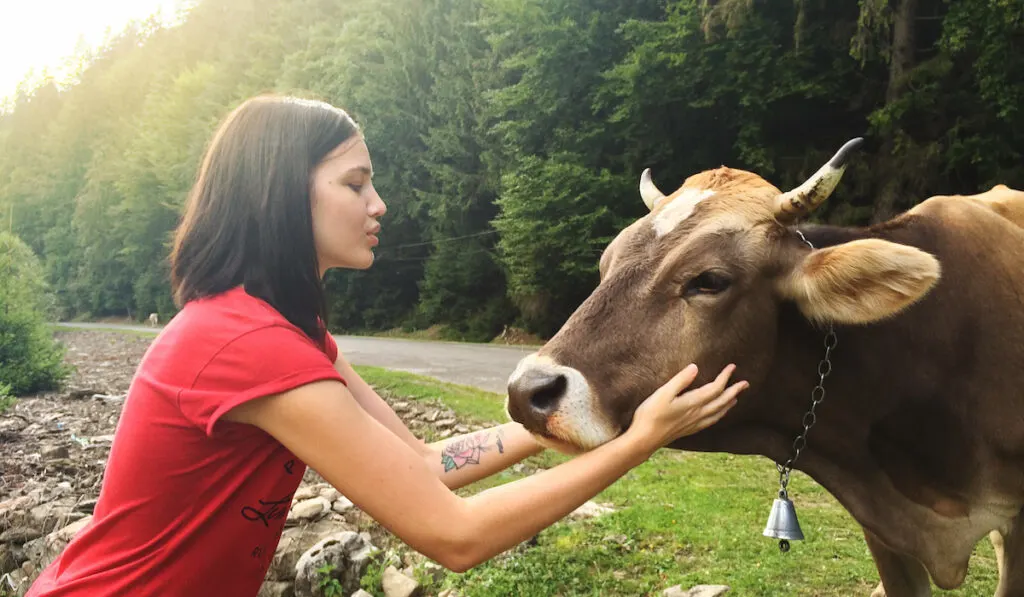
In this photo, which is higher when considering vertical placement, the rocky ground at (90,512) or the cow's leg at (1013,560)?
the cow's leg at (1013,560)

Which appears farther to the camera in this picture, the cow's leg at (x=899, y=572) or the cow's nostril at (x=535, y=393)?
the cow's leg at (x=899, y=572)

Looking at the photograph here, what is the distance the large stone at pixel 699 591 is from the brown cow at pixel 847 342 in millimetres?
1188

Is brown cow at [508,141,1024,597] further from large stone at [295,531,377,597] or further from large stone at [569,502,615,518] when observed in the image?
large stone at [295,531,377,597]

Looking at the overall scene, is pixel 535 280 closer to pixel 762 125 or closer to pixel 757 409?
pixel 762 125

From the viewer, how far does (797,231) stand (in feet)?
8.55

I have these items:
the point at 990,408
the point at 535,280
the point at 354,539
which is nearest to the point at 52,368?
the point at 535,280

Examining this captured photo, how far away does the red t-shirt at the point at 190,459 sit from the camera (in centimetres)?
173

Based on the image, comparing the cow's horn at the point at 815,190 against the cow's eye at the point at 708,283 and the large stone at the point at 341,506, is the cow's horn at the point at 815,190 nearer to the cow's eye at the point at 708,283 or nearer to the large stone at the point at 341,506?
the cow's eye at the point at 708,283

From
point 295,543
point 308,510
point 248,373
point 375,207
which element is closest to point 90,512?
point 308,510

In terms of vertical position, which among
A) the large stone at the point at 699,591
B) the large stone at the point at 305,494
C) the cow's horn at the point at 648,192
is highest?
the cow's horn at the point at 648,192

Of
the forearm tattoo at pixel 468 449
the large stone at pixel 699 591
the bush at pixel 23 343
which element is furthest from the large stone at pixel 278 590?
the bush at pixel 23 343

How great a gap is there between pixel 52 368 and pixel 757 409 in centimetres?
1723

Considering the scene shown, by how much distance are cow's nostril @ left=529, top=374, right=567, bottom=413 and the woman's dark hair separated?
0.68m

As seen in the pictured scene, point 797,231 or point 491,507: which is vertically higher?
point 797,231
